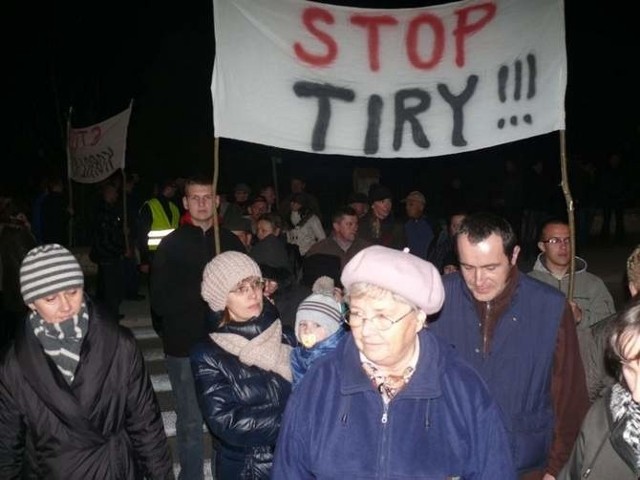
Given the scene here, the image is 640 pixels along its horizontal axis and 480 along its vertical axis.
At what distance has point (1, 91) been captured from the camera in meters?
19.3

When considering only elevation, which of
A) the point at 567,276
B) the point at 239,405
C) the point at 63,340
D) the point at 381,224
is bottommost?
the point at 239,405

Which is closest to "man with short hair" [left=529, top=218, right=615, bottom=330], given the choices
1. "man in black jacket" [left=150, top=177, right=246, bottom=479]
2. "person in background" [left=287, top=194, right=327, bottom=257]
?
"man in black jacket" [left=150, top=177, right=246, bottom=479]

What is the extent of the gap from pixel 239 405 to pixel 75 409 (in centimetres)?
75

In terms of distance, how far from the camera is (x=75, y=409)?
304 centimetres

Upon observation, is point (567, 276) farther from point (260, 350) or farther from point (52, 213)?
point (52, 213)

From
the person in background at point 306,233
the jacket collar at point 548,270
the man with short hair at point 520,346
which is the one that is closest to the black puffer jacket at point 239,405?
the man with short hair at point 520,346

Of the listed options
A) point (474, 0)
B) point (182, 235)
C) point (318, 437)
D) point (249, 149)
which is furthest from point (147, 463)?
point (249, 149)

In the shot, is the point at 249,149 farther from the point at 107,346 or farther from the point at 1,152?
the point at 107,346

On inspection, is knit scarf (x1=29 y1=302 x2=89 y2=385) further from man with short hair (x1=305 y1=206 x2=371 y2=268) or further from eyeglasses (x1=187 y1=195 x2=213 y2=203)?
man with short hair (x1=305 y1=206 x2=371 y2=268)

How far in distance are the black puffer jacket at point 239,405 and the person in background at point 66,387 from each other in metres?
0.31

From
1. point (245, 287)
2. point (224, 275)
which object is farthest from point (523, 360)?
point (224, 275)

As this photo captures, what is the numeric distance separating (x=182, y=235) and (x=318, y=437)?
2771mm

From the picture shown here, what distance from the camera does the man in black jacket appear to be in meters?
4.61

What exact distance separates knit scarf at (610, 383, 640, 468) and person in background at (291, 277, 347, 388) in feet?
4.58
